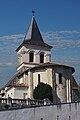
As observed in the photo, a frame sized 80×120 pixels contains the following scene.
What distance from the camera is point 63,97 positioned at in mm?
52000

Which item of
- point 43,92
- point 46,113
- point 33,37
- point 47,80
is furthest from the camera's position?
point 33,37

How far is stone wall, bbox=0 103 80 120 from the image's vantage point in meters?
22.6

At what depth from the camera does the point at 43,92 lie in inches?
1943

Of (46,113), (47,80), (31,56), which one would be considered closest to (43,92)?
(47,80)

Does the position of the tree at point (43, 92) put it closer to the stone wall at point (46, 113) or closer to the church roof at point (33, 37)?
the stone wall at point (46, 113)

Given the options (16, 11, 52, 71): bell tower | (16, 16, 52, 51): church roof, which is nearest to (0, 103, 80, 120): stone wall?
(16, 11, 52, 71): bell tower

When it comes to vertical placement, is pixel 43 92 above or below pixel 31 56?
below

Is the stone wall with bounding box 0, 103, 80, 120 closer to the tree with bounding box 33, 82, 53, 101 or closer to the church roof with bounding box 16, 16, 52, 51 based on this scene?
the tree with bounding box 33, 82, 53, 101

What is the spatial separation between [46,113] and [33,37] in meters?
43.6

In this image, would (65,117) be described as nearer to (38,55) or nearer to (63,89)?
(63,89)

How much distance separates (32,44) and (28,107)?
42.7m

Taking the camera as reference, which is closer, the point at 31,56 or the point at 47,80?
the point at 47,80

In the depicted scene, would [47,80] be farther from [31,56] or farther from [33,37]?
[33,37]

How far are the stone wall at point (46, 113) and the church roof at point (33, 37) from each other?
34355 millimetres
